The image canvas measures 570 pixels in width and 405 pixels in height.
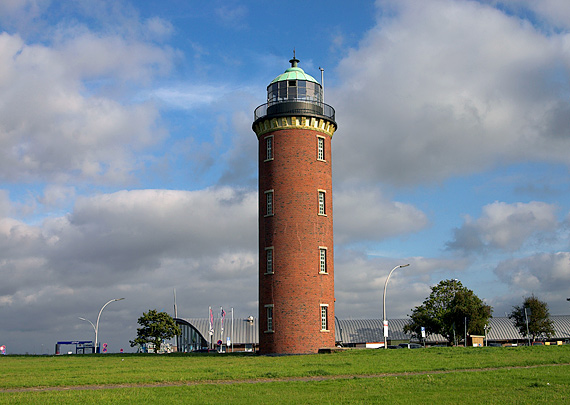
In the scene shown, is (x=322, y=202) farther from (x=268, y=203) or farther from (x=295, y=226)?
(x=268, y=203)

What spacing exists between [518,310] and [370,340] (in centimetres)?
3245

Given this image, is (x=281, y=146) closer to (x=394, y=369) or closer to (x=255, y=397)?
(x=394, y=369)

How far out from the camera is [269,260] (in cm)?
4375

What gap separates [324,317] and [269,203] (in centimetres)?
927

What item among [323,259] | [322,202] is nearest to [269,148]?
[322,202]

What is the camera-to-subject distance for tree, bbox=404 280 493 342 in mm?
72625

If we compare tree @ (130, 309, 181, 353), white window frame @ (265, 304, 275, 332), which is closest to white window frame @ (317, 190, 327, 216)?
white window frame @ (265, 304, 275, 332)

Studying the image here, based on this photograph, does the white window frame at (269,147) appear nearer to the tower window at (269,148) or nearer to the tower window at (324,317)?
the tower window at (269,148)

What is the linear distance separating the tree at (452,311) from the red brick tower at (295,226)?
111 feet

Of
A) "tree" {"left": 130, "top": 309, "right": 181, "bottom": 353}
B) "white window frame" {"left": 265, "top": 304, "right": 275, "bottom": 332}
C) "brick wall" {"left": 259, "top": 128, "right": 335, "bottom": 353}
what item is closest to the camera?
"brick wall" {"left": 259, "top": 128, "right": 335, "bottom": 353}

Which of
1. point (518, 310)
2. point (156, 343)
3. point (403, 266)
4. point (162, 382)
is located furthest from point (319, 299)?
point (518, 310)

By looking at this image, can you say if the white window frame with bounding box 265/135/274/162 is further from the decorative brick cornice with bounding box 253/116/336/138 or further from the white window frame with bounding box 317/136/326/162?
the white window frame with bounding box 317/136/326/162

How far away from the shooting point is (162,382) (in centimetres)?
2178

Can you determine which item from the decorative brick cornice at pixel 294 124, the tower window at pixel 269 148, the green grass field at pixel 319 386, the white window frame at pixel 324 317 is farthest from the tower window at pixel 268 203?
the green grass field at pixel 319 386
